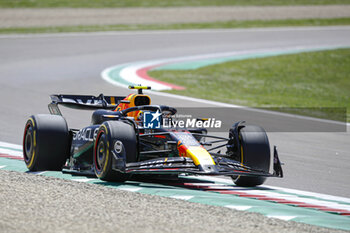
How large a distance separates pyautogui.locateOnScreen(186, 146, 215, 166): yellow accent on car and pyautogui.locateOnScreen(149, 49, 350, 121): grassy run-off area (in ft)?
28.3

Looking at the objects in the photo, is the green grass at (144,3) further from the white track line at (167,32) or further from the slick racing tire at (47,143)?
the slick racing tire at (47,143)

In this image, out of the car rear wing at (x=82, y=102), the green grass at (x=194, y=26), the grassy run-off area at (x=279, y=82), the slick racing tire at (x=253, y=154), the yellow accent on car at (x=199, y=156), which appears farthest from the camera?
the green grass at (x=194, y=26)

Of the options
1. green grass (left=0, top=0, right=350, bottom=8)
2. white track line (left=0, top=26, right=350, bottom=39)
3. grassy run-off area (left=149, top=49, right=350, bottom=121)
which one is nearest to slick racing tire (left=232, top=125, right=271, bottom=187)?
grassy run-off area (left=149, top=49, right=350, bottom=121)

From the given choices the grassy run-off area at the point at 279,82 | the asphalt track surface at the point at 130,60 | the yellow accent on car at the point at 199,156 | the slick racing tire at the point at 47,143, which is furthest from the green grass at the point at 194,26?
the yellow accent on car at the point at 199,156

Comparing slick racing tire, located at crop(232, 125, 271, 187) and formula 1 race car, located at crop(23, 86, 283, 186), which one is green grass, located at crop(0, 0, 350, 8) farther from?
slick racing tire, located at crop(232, 125, 271, 187)

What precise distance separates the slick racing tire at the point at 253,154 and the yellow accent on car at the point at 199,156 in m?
0.82

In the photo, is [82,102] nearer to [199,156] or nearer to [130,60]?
[199,156]

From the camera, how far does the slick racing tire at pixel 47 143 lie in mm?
8984

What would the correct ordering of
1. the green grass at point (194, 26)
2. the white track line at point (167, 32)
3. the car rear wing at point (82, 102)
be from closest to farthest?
1. the car rear wing at point (82, 102)
2. the white track line at point (167, 32)
3. the green grass at point (194, 26)

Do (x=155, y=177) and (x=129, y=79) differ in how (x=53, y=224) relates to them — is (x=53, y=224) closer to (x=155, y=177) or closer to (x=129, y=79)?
(x=155, y=177)

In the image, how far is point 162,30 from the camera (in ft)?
118

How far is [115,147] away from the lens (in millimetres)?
8039

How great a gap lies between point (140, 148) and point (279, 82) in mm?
14022

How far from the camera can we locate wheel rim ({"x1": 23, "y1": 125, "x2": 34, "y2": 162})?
9.17 m
